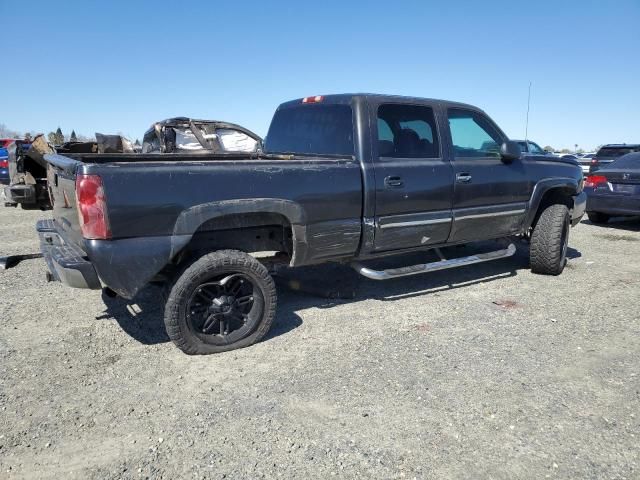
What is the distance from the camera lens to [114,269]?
3117 millimetres

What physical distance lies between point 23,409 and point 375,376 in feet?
6.98

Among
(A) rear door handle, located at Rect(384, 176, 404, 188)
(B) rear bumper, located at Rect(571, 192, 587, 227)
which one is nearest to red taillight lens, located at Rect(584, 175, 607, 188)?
(B) rear bumper, located at Rect(571, 192, 587, 227)

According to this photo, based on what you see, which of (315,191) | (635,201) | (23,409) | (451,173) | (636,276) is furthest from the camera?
(635,201)

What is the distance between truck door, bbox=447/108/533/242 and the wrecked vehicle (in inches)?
166

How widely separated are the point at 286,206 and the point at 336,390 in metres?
1.38

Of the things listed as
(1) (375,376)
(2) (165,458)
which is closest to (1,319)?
(2) (165,458)

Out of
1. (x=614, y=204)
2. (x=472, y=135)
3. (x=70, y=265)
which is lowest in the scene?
(x=614, y=204)

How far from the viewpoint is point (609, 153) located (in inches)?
522

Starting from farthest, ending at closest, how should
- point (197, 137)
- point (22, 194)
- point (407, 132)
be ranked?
1. point (197, 137)
2. point (22, 194)
3. point (407, 132)

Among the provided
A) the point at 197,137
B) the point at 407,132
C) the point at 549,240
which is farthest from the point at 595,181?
the point at 197,137

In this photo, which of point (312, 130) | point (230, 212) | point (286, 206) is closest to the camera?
point (230, 212)

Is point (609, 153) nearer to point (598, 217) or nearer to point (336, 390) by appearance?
point (598, 217)

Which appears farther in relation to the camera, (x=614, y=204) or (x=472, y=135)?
(x=614, y=204)

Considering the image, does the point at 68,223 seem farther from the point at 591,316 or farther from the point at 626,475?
the point at 591,316
